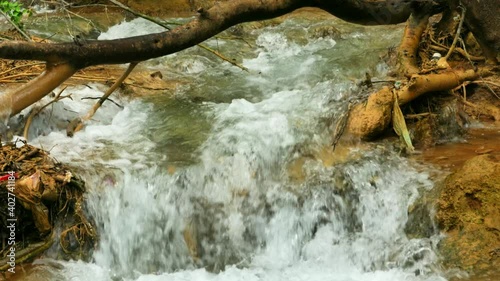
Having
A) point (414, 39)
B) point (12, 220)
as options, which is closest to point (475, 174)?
point (414, 39)

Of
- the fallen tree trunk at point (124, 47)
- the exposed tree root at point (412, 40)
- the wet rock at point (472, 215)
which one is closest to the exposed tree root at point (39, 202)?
the fallen tree trunk at point (124, 47)

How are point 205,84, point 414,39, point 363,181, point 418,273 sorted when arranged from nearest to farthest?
point 418,273 → point 363,181 → point 414,39 → point 205,84

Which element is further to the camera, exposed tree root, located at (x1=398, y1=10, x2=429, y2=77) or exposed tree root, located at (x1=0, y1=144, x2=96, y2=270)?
exposed tree root, located at (x1=398, y1=10, x2=429, y2=77)

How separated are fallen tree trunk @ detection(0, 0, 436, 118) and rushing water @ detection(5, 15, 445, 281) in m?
0.86

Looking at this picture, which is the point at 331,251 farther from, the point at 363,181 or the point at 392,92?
the point at 392,92

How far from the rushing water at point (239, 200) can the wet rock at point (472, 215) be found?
20cm

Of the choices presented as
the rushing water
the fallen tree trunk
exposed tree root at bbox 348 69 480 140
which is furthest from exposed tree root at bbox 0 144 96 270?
exposed tree root at bbox 348 69 480 140

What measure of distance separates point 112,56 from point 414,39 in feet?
12.8

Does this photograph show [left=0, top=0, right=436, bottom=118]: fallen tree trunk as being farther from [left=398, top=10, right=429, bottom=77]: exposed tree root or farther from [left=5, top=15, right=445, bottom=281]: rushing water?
[left=398, top=10, right=429, bottom=77]: exposed tree root

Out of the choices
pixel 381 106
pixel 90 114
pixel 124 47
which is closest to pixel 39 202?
pixel 124 47

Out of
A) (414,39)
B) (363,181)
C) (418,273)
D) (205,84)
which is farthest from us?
(205,84)

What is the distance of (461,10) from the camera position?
596 centimetres

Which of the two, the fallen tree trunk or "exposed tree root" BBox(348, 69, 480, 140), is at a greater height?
the fallen tree trunk

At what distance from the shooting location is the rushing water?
4.75 meters
